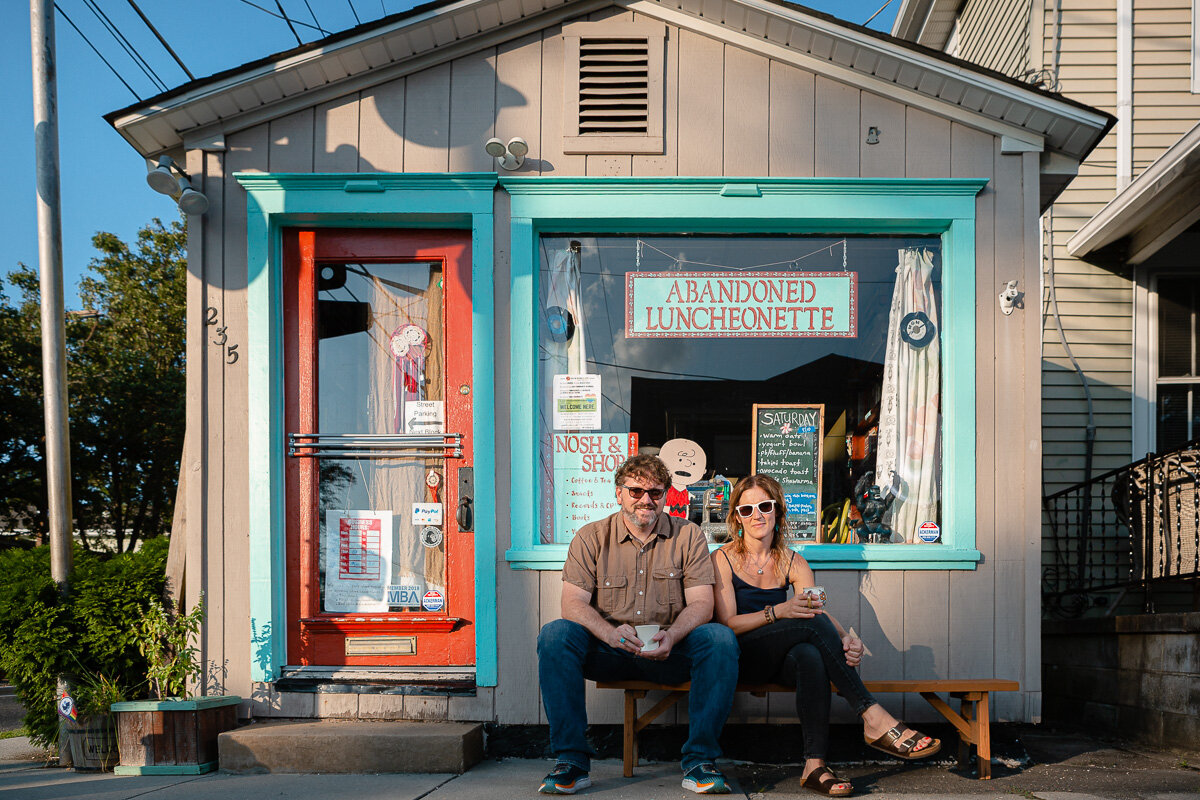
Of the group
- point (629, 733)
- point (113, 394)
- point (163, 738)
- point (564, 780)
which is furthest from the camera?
point (113, 394)

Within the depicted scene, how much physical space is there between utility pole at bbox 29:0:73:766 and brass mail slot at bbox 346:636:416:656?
4.67 ft

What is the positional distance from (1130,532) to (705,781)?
11.8 ft

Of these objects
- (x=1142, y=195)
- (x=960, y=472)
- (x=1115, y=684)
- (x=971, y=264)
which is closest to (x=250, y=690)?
(x=960, y=472)

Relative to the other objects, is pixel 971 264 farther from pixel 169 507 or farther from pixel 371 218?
pixel 169 507

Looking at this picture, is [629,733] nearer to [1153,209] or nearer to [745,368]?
[745,368]

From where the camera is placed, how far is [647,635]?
140 inches

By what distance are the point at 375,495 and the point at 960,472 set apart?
9.59 feet

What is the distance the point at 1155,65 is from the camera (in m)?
7.38

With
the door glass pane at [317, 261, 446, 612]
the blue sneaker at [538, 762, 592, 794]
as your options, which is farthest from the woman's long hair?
the door glass pane at [317, 261, 446, 612]

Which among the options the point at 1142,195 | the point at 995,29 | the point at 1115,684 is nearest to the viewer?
the point at 1115,684

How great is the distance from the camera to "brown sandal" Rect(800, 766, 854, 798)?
3.43 meters

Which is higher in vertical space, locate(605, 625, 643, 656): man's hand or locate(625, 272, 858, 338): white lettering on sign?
locate(625, 272, 858, 338): white lettering on sign

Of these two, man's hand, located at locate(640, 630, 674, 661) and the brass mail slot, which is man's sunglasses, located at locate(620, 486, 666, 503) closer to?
man's hand, located at locate(640, 630, 674, 661)

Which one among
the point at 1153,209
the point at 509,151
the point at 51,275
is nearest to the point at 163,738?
the point at 51,275
